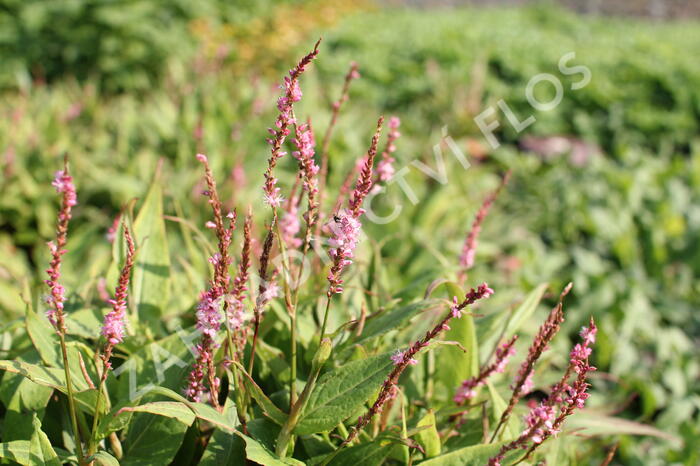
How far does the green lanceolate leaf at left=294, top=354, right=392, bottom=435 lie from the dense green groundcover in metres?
0.10

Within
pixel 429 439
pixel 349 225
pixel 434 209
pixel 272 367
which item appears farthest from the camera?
pixel 434 209

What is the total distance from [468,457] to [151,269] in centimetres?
86

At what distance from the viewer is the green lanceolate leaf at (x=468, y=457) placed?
116cm

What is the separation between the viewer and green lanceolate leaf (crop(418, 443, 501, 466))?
3.81 ft

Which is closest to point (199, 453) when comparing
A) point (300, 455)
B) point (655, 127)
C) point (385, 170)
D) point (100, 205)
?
point (300, 455)

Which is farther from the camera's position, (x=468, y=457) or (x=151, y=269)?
(x=151, y=269)

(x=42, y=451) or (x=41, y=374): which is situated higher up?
(x=41, y=374)

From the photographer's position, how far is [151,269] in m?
1.59

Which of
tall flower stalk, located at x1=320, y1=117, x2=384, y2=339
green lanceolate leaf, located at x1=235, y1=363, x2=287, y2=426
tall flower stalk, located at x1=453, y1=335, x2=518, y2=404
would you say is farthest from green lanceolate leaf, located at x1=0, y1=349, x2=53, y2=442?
tall flower stalk, located at x1=453, y1=335, x2=518, y2=404

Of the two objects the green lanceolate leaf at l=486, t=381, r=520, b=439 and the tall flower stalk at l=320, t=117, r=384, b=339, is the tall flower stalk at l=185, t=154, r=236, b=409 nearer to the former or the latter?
the tall flower stalk at l=320, t=117, r=384, b=339

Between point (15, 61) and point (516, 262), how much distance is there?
5.10 meters

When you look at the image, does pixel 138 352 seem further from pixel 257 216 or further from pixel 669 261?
pixel 669 261

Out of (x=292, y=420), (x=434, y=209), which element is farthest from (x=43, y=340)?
(x=434, y=209)

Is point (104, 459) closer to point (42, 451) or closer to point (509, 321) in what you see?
point (42, 451)
